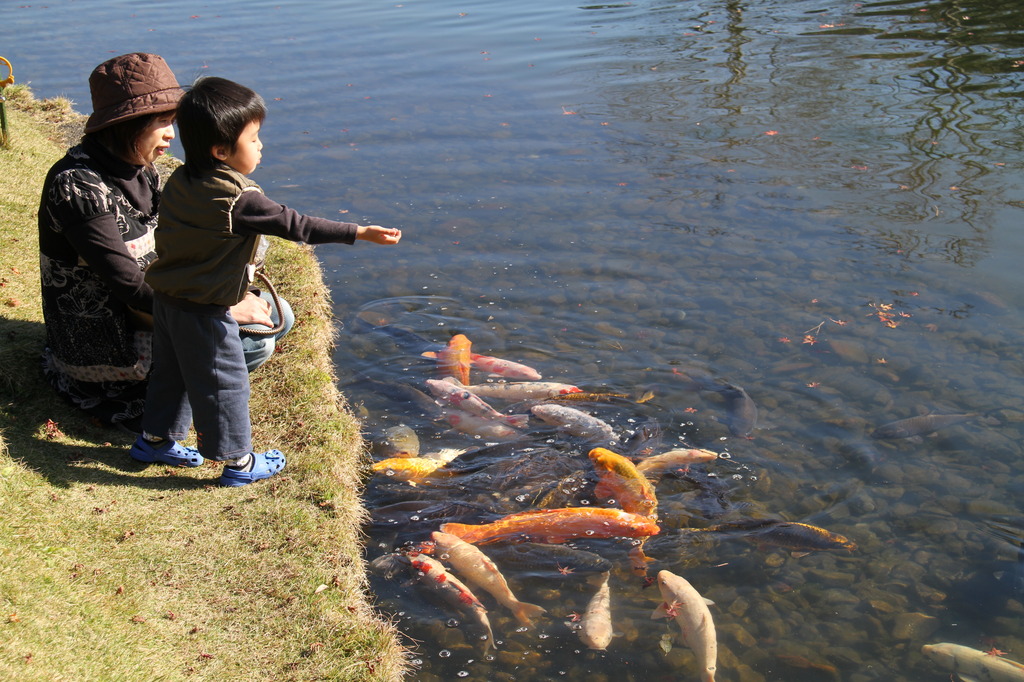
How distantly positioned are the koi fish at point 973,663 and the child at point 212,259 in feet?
11.6

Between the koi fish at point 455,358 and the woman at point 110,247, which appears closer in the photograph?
the woman at point 110,247

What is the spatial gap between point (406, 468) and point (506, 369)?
1598mm

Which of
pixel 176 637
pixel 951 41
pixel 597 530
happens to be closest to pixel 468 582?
pixel 597 530

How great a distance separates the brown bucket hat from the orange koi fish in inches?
136

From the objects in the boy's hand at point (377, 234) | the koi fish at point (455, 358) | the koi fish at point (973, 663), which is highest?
the boy's hand at point (377, 234)

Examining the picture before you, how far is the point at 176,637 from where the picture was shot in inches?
153

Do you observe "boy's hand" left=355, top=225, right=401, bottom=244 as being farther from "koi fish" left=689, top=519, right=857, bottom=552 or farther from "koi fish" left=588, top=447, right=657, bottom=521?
"koi fish" left=689, top=519, right=857, bottom=552

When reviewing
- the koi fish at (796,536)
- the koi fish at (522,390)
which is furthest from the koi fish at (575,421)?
the koi fish at (796,536)

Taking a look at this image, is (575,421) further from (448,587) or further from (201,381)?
(201,381)

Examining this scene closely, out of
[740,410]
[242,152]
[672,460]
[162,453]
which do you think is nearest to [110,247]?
[242,152]

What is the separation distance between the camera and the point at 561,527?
5.28 meters

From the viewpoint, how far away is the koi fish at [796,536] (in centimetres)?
523

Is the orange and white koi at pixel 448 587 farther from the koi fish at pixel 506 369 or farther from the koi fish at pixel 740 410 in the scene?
the koi fish at pixel 740 410

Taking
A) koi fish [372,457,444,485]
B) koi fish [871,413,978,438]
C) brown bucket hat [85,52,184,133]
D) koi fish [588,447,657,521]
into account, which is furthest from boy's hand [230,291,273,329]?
koi fish [871,413,978,438]
